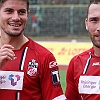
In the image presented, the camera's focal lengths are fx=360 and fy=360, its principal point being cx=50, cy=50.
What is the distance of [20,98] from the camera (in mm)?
3373

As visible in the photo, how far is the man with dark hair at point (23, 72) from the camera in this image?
3381mm

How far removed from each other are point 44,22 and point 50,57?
17.7 m

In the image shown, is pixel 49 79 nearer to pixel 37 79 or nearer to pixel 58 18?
pixel 37 79

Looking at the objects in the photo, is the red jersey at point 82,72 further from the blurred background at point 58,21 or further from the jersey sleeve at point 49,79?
A: the blurred background at point 58,21

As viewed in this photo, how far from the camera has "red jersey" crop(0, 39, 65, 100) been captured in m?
3.38

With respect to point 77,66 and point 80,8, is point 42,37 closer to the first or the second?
point 80,8

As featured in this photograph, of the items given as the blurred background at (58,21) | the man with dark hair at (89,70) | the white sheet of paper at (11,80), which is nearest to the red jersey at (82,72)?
the man with dark hair at (89,70)

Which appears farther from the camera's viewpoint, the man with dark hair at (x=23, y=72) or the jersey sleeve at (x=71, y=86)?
the jersey sleeve at (x=71, y=86)

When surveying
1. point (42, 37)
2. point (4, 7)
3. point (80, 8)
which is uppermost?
point (4, 7)

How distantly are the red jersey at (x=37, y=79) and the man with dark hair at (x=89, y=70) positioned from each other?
202 mm

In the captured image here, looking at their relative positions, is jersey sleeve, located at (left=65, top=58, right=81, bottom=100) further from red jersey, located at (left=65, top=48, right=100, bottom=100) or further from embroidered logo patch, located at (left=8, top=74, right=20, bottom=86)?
embroidered logo patch, located at (left=8, top=74, right=20, bottom=86)

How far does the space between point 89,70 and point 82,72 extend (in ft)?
0.24

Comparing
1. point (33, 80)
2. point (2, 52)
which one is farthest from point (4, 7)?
point (33, 80)

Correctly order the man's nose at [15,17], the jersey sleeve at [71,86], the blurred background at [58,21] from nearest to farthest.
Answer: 1. the man's nose at [15,17]
2. the jersey sleeve at [71,86]
3. the blurred background at [58,21]
